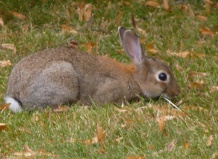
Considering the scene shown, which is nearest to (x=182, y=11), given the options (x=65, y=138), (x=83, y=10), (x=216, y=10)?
(x=216, y=10)

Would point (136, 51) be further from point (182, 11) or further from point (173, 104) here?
point (182, 11)

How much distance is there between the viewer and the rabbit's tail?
6996 mm

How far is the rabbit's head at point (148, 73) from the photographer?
7.46 m

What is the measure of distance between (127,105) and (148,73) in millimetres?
776

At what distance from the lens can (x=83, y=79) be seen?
23.9ft

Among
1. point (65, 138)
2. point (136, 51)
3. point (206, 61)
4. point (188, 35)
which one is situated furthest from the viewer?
point (188, 35)

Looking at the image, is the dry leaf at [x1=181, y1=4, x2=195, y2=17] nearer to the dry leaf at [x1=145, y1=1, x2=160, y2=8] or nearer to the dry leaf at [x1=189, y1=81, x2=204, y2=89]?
the dry leaf at [x1=145, y1=1, x2=160, y2=8]

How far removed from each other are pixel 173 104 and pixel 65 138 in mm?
1533

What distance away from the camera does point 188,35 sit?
948 centimetres

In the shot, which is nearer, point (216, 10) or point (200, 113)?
point (200, 113)

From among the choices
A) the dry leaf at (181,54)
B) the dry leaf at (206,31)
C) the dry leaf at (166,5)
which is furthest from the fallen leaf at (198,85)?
the dry leaf at (166,5)

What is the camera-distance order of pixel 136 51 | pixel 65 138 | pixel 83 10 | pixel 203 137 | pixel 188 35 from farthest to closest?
pixel 83 10 → pixel 188 35 → pixel 136 51 → pixel 65 138 → pixel 203 137

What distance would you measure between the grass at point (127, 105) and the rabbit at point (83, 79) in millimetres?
268

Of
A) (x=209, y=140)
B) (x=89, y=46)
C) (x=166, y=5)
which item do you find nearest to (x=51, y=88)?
(x=89, y=46)
